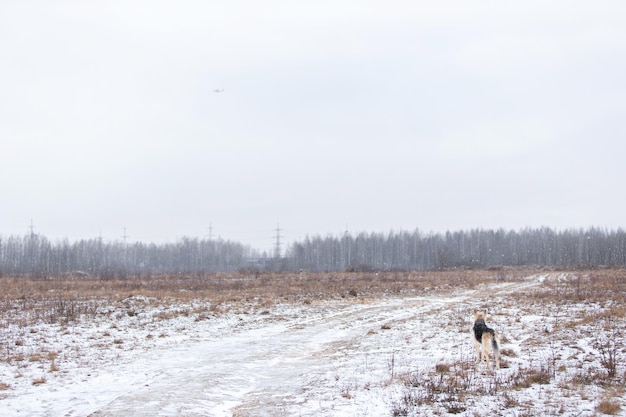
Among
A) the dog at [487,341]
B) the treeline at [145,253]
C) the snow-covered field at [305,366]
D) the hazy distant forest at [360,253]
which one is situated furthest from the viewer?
the treeline at [145,253]

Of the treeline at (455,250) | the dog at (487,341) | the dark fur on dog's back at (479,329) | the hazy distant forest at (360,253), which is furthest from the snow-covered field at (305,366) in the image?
the treeline at (455,250)

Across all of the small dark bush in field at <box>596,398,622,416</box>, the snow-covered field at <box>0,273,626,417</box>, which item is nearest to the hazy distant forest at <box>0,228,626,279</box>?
the snow-covered field at <box>0,273,626,417</box>

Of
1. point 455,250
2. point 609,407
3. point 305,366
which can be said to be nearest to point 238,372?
point 305,366

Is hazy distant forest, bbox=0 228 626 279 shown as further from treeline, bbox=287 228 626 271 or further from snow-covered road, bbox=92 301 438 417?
snow-covered road, bbox=92 301 438 417

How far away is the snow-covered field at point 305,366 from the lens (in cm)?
828

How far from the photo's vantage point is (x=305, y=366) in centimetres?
1233

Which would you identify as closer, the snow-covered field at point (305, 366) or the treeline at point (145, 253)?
the snow-covered field at point (305, 366)

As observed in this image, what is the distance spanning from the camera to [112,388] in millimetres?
10094

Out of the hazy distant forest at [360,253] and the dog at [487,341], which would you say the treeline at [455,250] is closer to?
the hazy distant forest at [360,253]

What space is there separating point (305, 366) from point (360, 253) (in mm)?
139333

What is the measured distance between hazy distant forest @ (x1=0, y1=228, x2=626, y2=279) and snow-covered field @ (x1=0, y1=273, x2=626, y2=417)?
98080 millimetres

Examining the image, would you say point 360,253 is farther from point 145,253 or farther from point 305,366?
point 305,366

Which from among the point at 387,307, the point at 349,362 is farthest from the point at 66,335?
the point at 387,307

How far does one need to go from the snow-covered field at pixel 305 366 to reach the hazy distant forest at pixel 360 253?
98080mm
